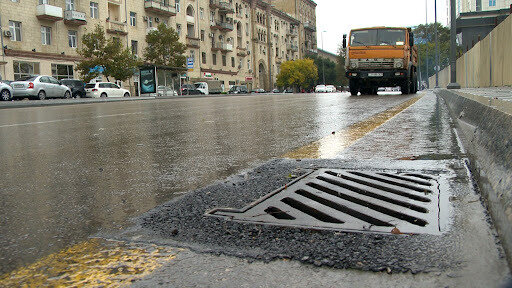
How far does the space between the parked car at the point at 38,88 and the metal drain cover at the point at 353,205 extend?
26964mm

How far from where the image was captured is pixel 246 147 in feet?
16.3

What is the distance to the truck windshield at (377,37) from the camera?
19.5 metres

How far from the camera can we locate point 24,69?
3488 cm

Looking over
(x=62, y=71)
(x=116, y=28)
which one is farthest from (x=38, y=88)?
(x=116, y=28)

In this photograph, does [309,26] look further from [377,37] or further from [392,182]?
[392,182]

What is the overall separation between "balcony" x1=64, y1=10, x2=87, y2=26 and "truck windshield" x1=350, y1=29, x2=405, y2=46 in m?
26.8

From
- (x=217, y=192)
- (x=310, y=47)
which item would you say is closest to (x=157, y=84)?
(x=217, y=192)

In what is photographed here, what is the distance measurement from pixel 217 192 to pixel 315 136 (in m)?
3.04

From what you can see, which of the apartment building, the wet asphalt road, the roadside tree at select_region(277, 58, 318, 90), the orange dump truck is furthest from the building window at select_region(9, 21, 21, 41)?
the roadside tree at select_region(277, 58, 318, 90)

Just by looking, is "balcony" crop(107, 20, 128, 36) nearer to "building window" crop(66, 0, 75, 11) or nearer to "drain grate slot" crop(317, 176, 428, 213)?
"building window" crop(66, 0, 75, 11)

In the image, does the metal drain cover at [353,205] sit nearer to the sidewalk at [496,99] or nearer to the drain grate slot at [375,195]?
the drain grate slot at [375,195]

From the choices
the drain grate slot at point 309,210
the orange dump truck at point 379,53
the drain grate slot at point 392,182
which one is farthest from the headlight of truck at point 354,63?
the drain grate slot at point 309,210

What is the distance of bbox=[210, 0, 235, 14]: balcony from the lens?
199 feet

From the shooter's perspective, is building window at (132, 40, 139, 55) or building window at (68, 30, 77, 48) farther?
building window at (132, 40, 139, 55)
